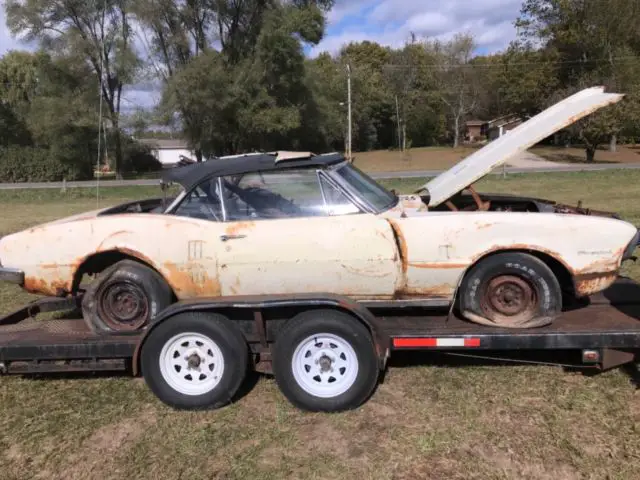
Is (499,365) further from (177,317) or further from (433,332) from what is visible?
(177,317)

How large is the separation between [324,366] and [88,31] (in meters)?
31.5

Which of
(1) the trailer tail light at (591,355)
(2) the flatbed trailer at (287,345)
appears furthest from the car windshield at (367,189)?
(1) the trailer tail light at (591,355)

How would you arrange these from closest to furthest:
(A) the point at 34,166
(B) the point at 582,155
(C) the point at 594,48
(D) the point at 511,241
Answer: (D) the point at 511,241
(A) the point at 34,166
(C) the point at 594,48
(B) the point at 582,155

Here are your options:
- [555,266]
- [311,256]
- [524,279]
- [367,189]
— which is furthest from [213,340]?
[555,266]

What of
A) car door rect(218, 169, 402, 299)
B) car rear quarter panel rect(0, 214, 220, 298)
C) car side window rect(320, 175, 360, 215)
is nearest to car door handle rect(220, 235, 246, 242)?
car door rect(218, 169, 402, 299)

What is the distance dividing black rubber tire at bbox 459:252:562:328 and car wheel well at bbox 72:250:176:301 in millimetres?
2221

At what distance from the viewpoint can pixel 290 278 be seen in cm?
399

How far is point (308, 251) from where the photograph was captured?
156 inches

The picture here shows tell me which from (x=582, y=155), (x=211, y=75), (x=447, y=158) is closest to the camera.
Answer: (x=211, y=75)

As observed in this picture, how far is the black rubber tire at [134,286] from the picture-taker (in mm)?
4090

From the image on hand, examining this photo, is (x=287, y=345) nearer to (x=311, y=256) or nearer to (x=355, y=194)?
(x=311, y=256)

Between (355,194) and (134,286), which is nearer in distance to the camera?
(134,286)

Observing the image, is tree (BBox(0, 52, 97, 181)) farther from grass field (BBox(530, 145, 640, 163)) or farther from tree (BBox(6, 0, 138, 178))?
grass field (BBox(530, 145, 640, 163))

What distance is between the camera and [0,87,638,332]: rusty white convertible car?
3.94 m
